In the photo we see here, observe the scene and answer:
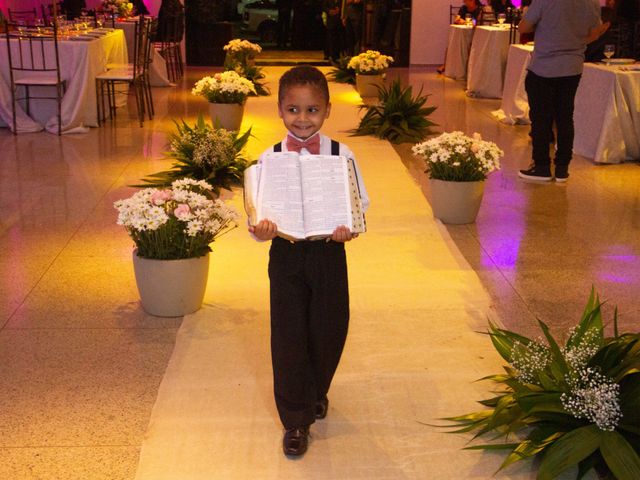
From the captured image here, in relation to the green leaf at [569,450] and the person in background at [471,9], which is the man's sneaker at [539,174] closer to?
the green leaf at [569,450]

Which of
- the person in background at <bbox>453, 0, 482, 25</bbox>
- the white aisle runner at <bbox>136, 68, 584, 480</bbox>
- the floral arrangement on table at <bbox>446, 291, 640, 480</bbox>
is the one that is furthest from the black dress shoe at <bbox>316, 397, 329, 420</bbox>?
the person in background at <bbox>453, 0, 482, 25</bbox>

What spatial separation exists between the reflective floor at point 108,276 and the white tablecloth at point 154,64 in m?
4.76

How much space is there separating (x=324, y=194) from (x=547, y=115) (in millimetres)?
5172

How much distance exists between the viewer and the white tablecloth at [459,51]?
15.9 m

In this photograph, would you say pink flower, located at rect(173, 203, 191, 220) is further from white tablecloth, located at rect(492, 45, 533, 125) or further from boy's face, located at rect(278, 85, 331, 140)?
white tablecloth, located at rect(492, 45, 533, 125)

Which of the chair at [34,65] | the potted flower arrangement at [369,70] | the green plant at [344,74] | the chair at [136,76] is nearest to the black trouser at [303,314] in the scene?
the chair at [34,65]

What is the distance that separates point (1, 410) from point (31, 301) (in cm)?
128

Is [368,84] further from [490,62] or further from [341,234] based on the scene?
[341,234]

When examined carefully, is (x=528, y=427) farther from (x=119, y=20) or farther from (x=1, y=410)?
(x=119, y=20)

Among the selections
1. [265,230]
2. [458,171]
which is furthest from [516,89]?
[265,230]

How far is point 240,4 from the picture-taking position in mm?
19469

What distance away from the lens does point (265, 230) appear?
2.80 m

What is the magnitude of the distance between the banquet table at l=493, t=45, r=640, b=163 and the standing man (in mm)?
893

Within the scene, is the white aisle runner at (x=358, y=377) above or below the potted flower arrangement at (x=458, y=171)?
below
